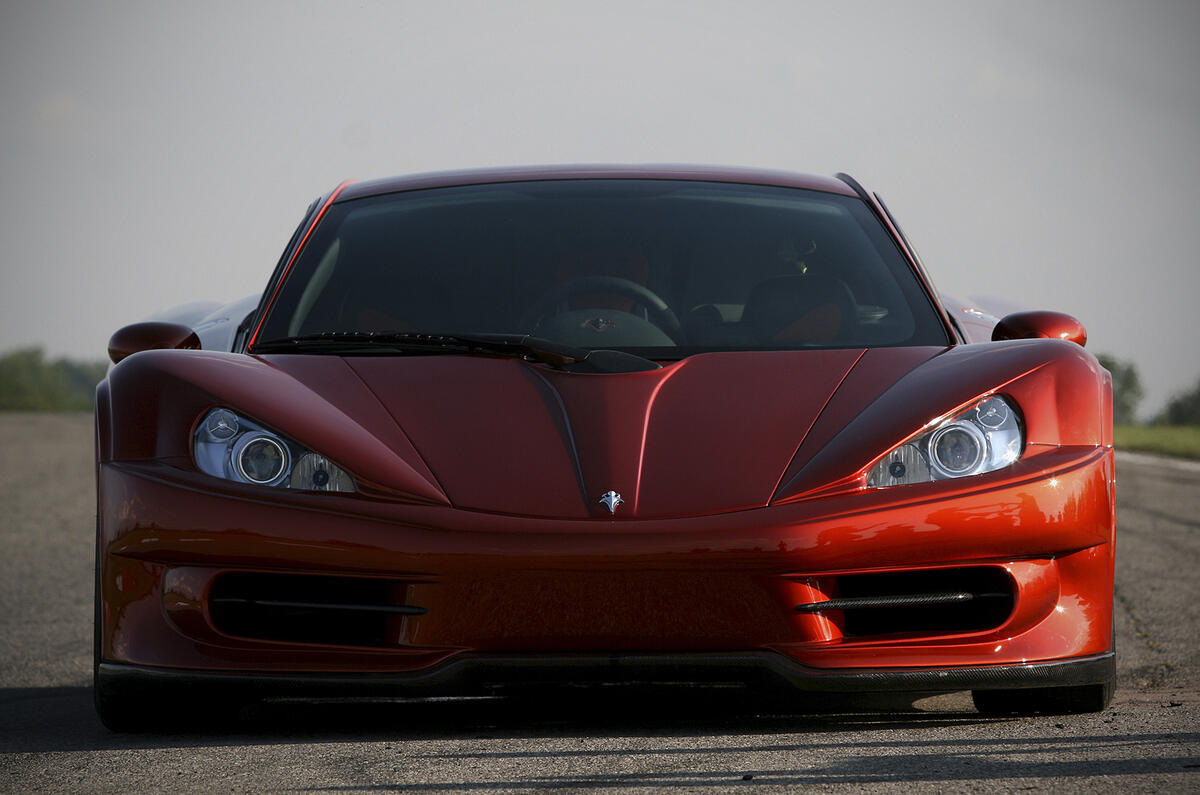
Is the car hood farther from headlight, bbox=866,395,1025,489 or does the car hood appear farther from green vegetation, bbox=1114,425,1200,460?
green vegetation, bbox=1114,425,1200,460

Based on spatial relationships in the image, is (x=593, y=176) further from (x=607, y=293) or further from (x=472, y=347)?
(x=472, y=347)

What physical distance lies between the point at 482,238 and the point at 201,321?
111cm

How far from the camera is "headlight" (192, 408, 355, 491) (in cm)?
330

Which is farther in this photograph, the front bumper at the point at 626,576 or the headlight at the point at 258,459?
the headlight at the point at 258,459

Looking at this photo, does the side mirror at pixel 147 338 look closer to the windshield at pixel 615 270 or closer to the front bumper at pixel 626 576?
the windshield at pixel 615 270

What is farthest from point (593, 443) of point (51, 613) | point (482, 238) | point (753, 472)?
point (51, 613)

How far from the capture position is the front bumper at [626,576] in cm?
A: 310

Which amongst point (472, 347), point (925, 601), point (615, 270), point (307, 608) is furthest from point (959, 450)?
point (307, 608)

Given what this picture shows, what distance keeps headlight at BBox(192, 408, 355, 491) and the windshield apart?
70 cm

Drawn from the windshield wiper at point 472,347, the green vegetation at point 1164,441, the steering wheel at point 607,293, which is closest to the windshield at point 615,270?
the steering wheel at point 607,293

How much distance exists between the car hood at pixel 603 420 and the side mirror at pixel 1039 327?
1.33 feet

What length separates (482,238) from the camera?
14.4ft

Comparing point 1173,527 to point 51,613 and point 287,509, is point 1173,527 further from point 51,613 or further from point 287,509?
point 287,509

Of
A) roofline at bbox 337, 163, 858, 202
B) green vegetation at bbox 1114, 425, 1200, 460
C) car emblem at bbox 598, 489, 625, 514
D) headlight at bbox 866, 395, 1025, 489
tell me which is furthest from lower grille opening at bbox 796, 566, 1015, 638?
green vegetation at bbox 1114, 425, 1200, 460
